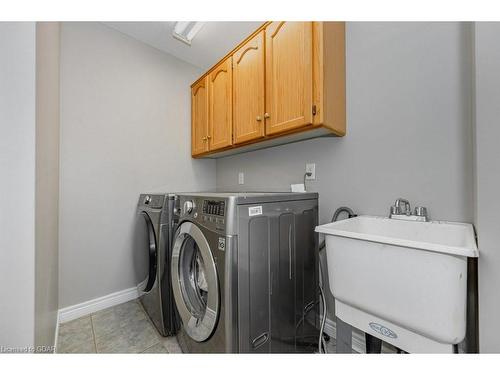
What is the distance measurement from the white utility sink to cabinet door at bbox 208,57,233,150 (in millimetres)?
1219

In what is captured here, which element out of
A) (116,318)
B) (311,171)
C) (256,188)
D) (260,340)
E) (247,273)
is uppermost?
(311,171)

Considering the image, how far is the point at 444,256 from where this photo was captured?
65cm

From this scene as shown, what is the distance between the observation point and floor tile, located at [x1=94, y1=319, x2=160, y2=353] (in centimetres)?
130

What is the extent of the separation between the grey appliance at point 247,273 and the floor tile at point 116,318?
0.60 m

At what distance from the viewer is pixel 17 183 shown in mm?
569

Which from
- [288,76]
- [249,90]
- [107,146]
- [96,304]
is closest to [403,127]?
[288,76]

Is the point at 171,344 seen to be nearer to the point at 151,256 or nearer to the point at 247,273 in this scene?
the point at 151,256

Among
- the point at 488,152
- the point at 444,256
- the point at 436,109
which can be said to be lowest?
the point at 444,256

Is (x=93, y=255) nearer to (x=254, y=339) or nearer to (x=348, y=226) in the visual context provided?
(x=254, y=339)

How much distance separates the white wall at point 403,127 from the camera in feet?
3.25

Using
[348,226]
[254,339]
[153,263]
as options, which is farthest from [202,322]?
[348,226]

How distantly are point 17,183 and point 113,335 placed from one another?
54.4 inches

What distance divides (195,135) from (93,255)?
1.44 metres

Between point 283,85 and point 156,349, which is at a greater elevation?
point 283,85
